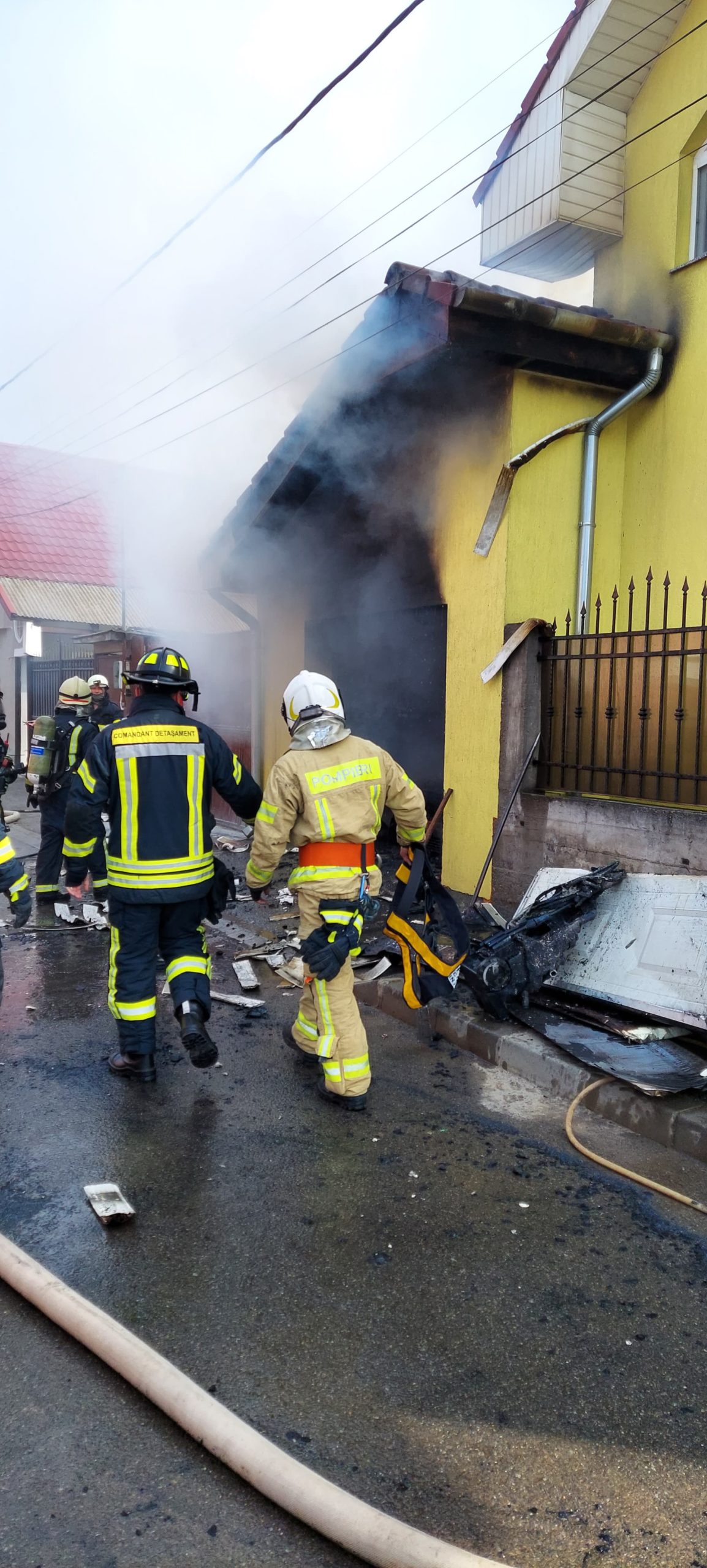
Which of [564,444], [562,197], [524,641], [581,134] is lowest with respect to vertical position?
[524,641]

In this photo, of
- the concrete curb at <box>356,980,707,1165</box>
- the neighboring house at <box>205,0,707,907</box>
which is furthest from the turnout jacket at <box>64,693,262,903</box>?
the neighboring house at <box>205,0,707,907</box>

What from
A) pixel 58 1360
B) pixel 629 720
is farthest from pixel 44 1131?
pixel 629 720

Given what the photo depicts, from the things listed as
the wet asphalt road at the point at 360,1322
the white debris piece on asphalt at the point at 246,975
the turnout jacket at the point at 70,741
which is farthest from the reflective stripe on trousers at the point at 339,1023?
the turnout jacket at the point at 70,741

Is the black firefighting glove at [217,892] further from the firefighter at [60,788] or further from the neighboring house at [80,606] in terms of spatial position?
the neighboring house at [80,606]

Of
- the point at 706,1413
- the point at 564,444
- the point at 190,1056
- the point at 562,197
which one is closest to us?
the point at 706,1413

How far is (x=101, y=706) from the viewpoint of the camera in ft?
26.3

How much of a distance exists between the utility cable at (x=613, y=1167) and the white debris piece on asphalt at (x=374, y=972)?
1760 millimetres

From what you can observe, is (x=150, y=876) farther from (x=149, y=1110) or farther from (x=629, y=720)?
(x=629, y=720)

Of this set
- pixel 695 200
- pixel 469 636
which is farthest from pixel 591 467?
pixel 695 200

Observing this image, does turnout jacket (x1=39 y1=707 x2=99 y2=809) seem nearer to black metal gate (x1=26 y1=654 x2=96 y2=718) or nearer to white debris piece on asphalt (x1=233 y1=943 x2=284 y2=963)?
white debris piece on asphalt (x1=233 y1=943 x2=284 y2=963)

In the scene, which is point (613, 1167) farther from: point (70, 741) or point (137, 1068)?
point (70, 741)

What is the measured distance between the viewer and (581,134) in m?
7.35

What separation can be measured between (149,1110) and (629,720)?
11.4ft

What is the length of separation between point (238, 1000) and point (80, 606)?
1407 centimetres
